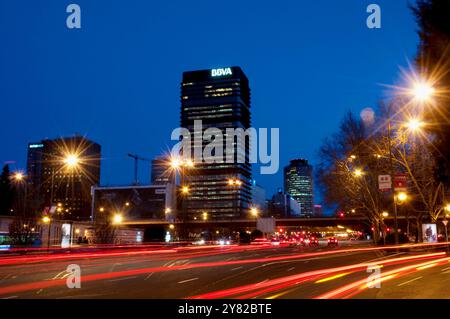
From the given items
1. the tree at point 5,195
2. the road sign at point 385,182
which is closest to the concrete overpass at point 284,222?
the tree at point 5,195

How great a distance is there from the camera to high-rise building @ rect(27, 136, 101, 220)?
3223 inches

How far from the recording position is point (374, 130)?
43.3 metres

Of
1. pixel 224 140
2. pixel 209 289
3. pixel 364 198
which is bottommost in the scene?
pixel 209 289

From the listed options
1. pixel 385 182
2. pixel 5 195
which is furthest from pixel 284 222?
pixel 385 182

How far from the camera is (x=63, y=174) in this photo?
12212 centimetres

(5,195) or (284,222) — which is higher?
(5,195)

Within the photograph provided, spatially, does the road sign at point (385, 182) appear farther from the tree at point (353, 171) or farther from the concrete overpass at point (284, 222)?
the concrete overpass at point (284, 222)

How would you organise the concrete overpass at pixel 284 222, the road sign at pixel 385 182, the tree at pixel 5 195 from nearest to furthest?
the road sign at pixel 385 182 → the tree at pixel 5 195 → the concrete overpass at pixel 284 222

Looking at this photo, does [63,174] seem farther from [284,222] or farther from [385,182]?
[385,182]

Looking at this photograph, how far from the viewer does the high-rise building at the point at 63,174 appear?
81.9 meters
